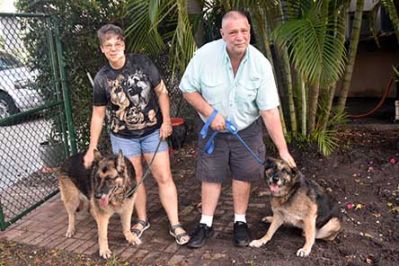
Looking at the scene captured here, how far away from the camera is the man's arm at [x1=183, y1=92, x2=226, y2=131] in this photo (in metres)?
3.38

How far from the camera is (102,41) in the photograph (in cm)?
341

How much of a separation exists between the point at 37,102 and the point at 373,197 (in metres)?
4.20

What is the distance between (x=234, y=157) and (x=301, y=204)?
0.70 metres

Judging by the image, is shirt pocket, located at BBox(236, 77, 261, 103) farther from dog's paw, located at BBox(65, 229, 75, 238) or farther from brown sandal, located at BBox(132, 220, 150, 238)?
dog's paw, located at BBox(65, 229, 75, 238)

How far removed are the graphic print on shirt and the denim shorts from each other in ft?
1.84

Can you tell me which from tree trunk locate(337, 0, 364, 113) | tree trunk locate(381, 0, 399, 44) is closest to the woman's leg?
tree trunk locate(337, 0, 364, 113)

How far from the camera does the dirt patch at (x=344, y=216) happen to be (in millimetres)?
3521

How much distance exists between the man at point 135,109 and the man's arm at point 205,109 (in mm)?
316

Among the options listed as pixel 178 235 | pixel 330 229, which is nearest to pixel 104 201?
pixel 178 235

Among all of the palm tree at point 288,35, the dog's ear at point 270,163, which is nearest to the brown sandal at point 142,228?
the dog's ear at point 270,163

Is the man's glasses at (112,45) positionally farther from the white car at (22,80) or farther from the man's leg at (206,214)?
the white car at (22,80)

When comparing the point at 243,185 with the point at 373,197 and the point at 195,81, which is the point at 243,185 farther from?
the point at 373,197

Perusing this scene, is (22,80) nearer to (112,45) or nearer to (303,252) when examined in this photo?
(112,45)

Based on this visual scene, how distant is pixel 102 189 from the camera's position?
3443 mm
